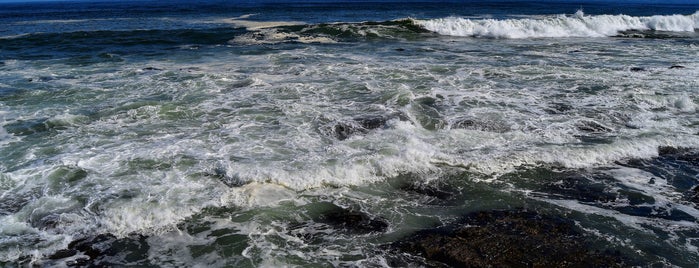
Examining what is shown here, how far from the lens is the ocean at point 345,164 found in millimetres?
5758

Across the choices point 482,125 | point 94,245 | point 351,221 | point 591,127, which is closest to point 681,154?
point 591,127

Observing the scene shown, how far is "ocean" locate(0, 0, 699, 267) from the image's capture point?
576 cm

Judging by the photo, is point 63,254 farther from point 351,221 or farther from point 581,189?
point 581,189

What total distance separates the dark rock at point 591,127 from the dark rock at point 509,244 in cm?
440

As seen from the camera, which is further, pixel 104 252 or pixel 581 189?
pixel 581 189

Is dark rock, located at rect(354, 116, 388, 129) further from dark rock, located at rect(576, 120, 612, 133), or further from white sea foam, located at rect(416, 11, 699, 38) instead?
white sea foam, located at rect(416, 11, 699, 38)

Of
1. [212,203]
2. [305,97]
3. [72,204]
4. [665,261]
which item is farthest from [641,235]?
[305,97]

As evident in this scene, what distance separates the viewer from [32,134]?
9945mm

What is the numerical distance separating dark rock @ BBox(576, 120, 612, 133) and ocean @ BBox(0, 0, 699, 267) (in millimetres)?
57

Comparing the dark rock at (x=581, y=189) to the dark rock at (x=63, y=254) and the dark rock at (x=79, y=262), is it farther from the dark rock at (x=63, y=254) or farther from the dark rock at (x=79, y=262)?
the dark rock at (x=63, y=254)

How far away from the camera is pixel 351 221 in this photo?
627 centimetres

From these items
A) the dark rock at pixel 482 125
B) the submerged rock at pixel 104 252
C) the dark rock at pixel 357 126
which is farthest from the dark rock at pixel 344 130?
the submerged rock at pixel 104 252

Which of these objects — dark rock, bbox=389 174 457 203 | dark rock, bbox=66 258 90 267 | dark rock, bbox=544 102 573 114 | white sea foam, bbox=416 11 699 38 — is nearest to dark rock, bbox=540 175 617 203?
dark rock, bbox=389 174 457 203

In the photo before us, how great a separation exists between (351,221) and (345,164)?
1.77 meters
